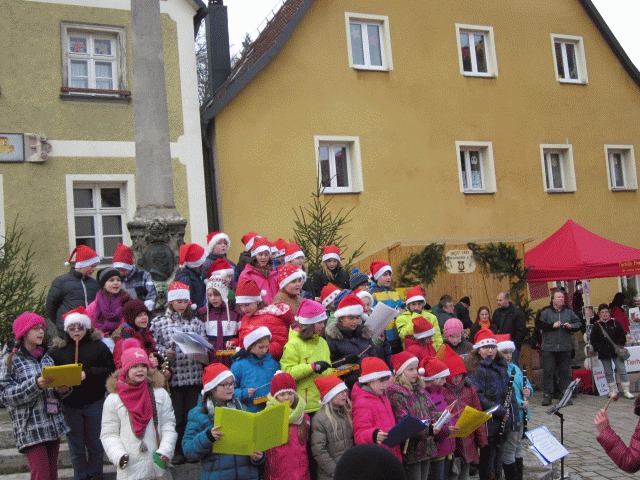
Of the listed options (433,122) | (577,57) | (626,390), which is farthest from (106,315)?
(577,57)

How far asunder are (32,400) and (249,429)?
206 centimetres

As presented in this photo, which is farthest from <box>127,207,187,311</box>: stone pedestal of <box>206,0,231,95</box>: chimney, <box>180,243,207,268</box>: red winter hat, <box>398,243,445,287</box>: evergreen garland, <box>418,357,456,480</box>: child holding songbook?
<box>206,0,231,95</box>: chimney

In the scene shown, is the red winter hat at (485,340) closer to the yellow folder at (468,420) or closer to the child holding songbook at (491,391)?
the child holding songbook at (491,391)

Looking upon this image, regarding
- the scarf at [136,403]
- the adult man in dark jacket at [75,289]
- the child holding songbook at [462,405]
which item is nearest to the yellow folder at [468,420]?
the child holding songbook at [462,405]

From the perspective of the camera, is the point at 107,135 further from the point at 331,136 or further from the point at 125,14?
the point at 331,136

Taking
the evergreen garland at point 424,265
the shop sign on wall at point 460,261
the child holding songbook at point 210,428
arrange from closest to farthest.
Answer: the child holding songbook at point 210,428
the evergreen garland at point 424,265
the shop sign on wall at point 460,261

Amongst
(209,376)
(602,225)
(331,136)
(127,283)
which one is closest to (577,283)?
(602,225)

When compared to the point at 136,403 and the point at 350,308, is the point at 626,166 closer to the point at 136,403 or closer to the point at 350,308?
the point at 350,308

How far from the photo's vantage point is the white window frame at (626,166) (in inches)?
830

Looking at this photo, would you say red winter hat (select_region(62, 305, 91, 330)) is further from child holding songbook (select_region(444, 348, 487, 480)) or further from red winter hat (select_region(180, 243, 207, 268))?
child holding songbook (select_region(444, 348, 487, 480))

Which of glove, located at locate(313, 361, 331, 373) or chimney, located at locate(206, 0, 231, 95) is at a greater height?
chimney, located at locate(206, 0, 231, 95)

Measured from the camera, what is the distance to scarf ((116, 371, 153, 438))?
5832mm

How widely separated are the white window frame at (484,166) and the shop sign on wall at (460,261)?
3.27 metres

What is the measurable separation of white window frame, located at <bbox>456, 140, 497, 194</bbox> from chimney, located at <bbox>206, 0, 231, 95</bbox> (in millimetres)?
5560
